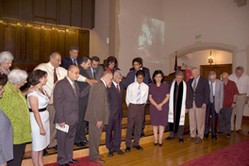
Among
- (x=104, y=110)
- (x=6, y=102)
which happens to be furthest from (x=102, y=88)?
(x=6, y=102)

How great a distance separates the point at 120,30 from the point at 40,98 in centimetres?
603

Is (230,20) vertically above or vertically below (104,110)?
above

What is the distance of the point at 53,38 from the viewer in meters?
9.64

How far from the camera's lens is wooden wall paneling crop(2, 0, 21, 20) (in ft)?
26.7

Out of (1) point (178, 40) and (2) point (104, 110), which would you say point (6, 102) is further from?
(1) point (178, 40)

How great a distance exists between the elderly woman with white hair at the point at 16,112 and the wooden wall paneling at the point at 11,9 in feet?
21.0

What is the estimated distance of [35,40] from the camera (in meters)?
9.19

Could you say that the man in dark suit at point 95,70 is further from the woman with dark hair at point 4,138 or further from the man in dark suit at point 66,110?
the woman with dark hair at point 4,138

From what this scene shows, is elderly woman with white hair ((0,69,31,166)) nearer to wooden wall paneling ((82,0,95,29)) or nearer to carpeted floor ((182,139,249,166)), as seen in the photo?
carpeted floor ((182,139,249,166))

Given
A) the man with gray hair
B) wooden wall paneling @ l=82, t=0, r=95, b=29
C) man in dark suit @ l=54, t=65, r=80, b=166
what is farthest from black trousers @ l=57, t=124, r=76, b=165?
wooden wall paneling @ l=82, t=0, r=95, b=29

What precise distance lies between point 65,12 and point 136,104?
612 cm

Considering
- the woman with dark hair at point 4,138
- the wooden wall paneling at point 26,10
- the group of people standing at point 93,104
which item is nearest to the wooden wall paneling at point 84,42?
the wooden wall paneling at point 26,10

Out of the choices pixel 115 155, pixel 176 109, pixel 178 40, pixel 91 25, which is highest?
pixel 91 25

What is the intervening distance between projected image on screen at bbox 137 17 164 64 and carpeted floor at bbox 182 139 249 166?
5249 millimetres
